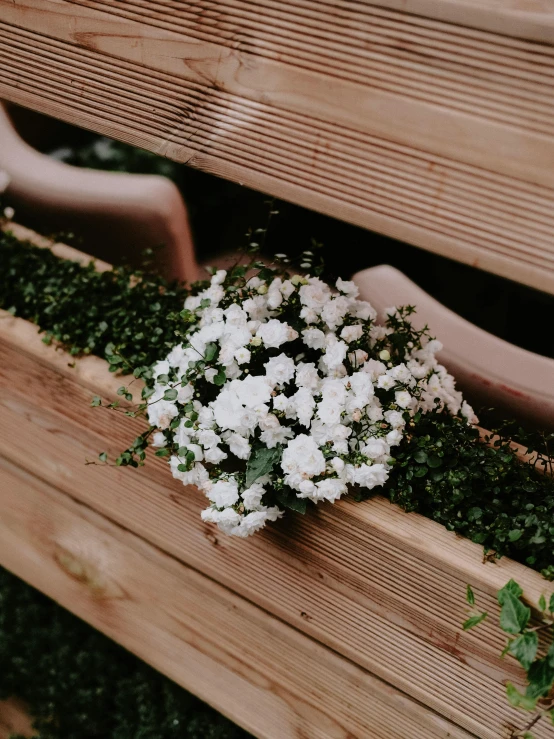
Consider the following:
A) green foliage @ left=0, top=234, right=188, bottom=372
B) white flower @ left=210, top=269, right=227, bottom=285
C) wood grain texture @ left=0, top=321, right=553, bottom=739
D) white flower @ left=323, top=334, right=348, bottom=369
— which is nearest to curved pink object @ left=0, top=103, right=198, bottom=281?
green foliage @ left=0, top=234, right=188, bottom=372

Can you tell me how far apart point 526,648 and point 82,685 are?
5.35 ft

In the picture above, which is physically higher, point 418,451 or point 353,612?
point 418,451

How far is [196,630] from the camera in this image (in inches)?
61.9

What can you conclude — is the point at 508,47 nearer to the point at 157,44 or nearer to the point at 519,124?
the point at 519,124

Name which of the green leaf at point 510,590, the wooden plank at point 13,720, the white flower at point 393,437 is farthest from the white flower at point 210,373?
the wooden plank at point 13,720

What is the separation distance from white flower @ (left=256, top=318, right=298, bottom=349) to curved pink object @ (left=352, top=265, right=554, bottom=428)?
0.64 meters

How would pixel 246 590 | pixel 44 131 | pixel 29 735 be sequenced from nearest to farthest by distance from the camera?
pixel 246 590 → pixel 29 735 → pixel 44 131

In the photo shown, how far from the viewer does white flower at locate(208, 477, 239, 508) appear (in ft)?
3.39

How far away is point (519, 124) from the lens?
0.62 metres

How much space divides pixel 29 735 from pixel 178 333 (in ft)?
5.55

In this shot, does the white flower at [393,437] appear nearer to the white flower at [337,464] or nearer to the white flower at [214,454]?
the white flower at [337,464]

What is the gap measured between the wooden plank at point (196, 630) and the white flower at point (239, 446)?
0.53 meters

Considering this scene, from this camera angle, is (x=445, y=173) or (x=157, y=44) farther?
(x=157, y=44)

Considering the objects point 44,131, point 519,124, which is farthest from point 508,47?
point 44,131
